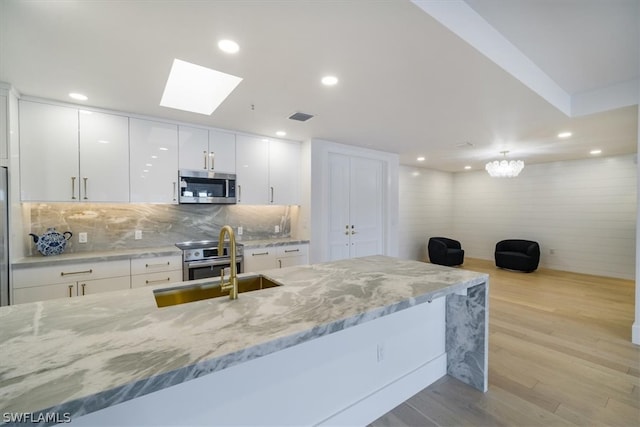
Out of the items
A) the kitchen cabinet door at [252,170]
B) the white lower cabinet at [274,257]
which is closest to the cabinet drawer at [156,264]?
the white lower cabinet at [274,257]

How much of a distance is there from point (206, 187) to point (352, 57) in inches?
95.6

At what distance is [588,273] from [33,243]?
9.03m

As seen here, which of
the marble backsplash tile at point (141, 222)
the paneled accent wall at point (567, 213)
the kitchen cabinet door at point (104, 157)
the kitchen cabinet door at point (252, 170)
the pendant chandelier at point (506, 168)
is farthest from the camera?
the paneled accent wall at point (567, 213)

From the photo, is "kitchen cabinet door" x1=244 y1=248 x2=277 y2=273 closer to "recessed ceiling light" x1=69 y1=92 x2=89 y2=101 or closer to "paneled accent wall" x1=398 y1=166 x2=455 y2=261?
"recessed ceiling light" x1=69 y1=92 x2=89 y2=101

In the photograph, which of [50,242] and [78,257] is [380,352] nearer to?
[78,257]

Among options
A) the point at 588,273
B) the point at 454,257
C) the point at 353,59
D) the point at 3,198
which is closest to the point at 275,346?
the point at 353,59

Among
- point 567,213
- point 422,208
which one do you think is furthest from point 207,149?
point 567,213

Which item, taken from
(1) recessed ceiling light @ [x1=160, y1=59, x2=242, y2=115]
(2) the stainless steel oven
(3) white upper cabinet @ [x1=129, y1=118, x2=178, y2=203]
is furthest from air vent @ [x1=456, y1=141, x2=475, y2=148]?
(3) white upper cabinet @ [x1=129, y1=118, x2=178, y2=203]

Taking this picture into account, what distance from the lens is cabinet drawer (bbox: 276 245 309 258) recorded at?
3.81 meters

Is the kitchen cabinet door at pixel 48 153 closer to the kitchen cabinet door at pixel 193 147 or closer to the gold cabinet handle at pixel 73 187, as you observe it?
the gold cabinet handle at pixel 73 187

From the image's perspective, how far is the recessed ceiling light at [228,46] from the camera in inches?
69.6

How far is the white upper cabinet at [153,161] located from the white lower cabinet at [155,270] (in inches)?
27.4

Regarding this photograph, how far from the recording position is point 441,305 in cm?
226

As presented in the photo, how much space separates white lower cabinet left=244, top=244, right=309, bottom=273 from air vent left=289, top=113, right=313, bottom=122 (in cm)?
170
